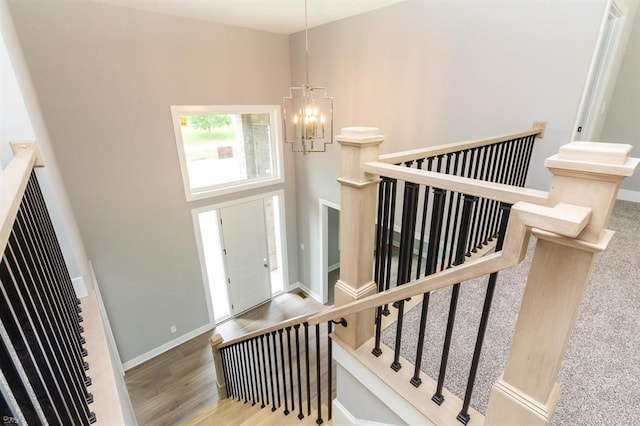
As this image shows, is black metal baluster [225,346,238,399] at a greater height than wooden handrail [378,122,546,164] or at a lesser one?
lesser

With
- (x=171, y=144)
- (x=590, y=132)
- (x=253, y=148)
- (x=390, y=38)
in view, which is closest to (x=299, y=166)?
(x=253, y=148)

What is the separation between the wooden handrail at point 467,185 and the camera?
832 millimetres

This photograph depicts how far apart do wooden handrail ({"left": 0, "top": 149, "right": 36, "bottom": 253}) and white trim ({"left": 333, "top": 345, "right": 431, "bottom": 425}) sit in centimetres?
146

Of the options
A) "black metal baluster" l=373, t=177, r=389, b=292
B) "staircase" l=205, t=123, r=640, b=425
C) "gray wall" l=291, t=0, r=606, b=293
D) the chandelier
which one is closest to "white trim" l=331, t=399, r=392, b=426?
"staircase" l=205, t=123, r=640, b=425

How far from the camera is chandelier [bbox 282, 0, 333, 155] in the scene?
3176 mm

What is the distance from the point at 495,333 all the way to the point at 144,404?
4.51 m

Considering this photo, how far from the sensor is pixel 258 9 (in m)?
3.73

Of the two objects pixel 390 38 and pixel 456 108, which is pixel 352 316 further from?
pixel 390 38

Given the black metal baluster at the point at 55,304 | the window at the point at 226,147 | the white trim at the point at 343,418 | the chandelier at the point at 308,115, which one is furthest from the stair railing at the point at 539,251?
the window at the point at 226,147

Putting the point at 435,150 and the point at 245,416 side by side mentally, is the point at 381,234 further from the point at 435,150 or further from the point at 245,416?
the point at 245,416

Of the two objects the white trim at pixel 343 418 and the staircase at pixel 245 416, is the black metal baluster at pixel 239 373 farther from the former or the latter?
the white trim at pixel 343 418

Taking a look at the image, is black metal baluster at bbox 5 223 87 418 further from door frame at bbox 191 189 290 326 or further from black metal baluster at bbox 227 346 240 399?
door frame at bbox 191 189 290 326

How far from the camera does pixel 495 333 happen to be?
5.30 ft

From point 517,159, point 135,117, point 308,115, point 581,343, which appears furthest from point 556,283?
point 135,117
